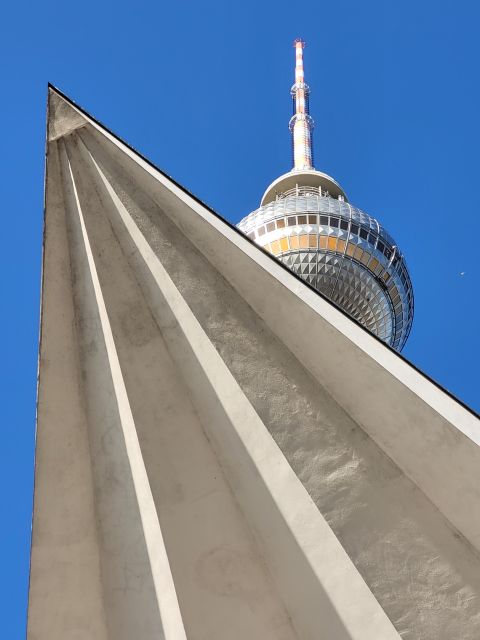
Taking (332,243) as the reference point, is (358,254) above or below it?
below

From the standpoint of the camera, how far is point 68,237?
7.64 metres

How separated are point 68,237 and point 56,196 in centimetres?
41

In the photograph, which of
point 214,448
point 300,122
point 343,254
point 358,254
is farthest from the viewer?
point 300,122

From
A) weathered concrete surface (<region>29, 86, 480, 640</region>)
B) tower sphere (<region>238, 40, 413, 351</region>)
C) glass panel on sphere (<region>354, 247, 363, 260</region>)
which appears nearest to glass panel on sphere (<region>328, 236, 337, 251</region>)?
tower sphere (<region>238, 40, 413, 351</region>)

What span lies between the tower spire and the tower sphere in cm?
707

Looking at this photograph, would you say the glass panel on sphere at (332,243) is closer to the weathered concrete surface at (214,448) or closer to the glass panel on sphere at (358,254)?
the glass panel on sphere at (358,254)

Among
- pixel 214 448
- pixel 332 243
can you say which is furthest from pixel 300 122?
pixel 214 448

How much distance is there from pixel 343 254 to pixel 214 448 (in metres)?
33.3

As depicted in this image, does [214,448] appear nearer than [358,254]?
Yes

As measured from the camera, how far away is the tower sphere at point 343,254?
131ft

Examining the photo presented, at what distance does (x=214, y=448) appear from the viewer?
7.05 m

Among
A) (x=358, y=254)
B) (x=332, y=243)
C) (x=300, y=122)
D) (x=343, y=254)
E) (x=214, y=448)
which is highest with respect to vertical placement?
(x=300, y=122)

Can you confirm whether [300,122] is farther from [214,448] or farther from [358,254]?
[214,448]

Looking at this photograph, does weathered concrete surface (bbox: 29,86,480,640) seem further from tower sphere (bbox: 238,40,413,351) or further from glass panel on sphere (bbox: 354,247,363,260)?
glass panel on sphere (bbox: 354,247,363,260)
